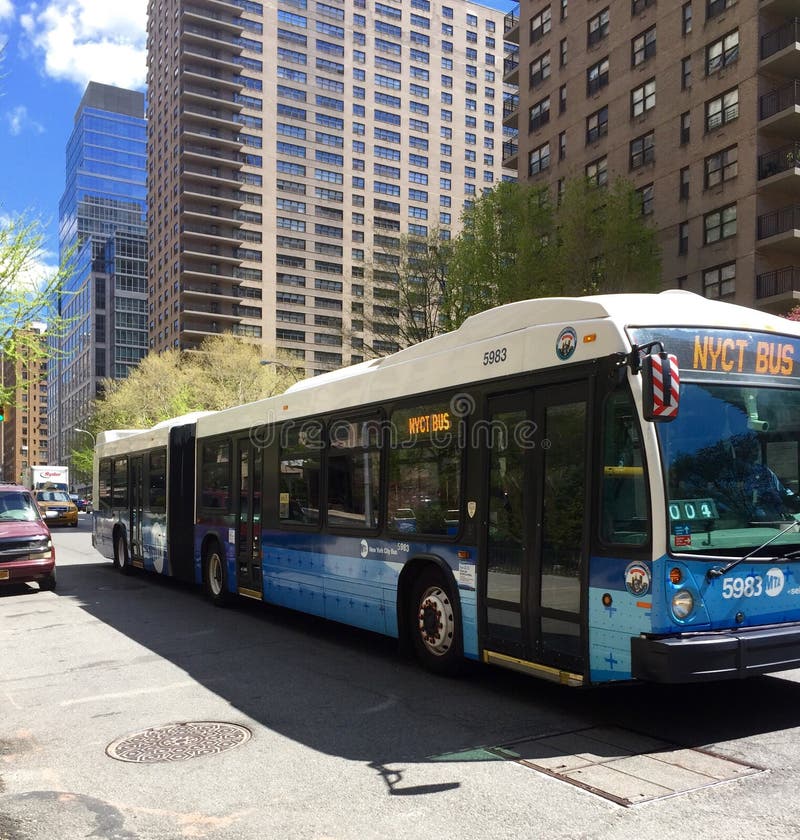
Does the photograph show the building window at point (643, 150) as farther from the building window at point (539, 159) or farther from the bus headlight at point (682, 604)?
the bus headlight at point (682, 604)

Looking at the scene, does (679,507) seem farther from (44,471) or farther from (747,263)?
(44,471)

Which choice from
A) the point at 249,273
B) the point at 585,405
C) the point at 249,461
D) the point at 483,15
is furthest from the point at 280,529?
the point at 483,15

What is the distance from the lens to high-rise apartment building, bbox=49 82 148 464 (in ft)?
430

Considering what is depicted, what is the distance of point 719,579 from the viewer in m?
5.68

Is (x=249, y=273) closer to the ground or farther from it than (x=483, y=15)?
closer to the ground

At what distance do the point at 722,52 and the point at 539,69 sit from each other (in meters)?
14.4

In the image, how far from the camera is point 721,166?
36469 mm

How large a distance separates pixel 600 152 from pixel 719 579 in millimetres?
40898

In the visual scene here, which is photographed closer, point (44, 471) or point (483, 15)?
point (44, 471)

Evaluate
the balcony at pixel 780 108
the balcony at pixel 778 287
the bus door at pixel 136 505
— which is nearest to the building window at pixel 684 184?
the balcony at pixel 780 108

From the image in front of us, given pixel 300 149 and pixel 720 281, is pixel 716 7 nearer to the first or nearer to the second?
pixel 720 281

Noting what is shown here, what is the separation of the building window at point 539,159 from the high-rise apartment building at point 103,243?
91.1m

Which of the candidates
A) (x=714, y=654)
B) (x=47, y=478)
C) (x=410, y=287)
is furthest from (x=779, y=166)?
(x=47, y=478)

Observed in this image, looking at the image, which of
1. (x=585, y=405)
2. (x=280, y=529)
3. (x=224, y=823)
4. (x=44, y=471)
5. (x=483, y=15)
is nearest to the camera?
(x=224, y=823)
